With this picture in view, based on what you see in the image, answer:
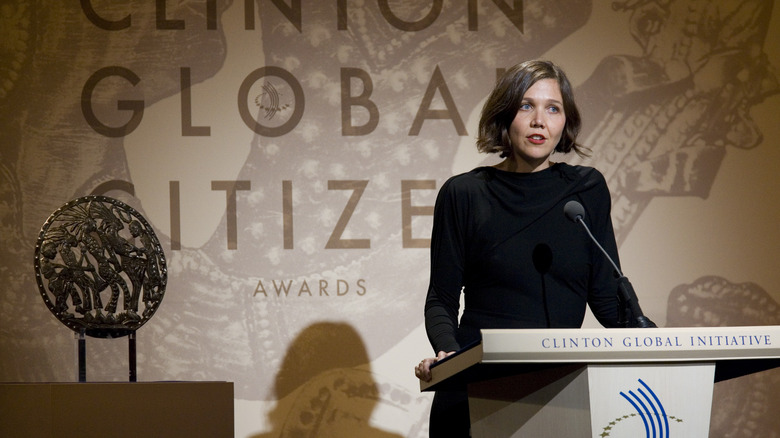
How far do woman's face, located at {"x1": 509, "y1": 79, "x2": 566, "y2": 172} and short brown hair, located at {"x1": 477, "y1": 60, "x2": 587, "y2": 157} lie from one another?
2 cm

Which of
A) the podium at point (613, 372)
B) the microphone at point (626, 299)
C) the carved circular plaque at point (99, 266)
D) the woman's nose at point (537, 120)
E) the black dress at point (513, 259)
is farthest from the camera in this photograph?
the carved circular plaque at point (99, 266)

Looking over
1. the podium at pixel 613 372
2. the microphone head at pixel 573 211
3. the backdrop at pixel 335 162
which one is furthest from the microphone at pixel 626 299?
the backdrop at pixel 335 162

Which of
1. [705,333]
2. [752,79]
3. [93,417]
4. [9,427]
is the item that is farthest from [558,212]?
[752,79]

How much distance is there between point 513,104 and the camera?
209 cm

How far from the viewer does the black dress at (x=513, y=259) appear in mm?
1965

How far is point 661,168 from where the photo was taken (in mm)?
3668

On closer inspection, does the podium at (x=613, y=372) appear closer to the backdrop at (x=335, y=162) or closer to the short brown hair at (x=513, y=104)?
the short brown hair at (x=513, y=104)

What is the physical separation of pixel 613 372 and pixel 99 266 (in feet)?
6.68

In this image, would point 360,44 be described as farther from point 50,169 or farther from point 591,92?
point 50,169

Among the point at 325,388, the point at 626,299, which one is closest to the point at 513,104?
the point at 626,299

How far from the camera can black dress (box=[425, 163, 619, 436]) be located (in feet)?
6.45

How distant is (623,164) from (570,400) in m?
2.37

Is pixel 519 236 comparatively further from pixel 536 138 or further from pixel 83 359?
pixel 83 359

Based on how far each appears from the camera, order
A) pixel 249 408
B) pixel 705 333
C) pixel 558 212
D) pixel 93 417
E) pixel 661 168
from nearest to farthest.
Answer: pixel 705 333 → pixel 558 212 → pixel 93 417 → pixel 249 408 → pixel 661 168
